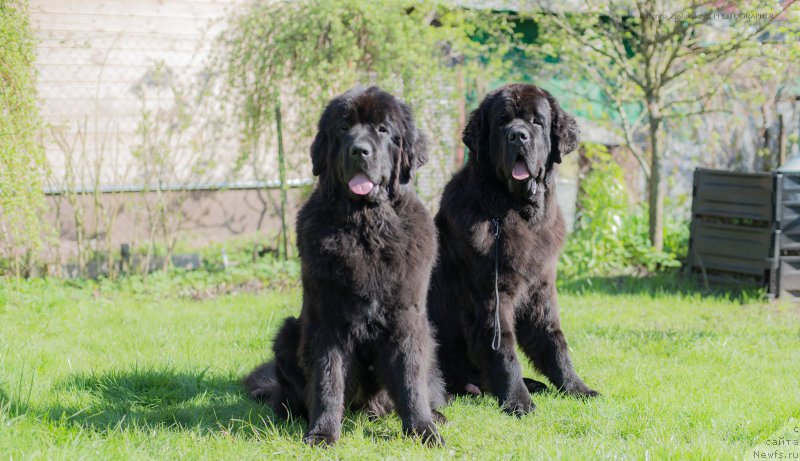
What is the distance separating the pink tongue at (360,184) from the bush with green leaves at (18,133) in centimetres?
344

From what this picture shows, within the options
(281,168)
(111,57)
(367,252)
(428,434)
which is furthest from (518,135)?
(111,57)

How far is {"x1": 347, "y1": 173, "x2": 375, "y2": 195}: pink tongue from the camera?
296cm

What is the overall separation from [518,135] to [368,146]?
0.84 m

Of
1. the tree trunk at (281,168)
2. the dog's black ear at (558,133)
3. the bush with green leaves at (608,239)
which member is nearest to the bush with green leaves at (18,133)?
the tree trunk at (281,168)

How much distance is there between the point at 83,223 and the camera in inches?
252

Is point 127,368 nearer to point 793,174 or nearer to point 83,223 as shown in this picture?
point 83,223

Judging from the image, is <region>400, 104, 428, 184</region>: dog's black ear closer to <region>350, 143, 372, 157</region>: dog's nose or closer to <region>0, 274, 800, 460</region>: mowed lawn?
<region>350, 143, 372, 157</region>: dog's nose

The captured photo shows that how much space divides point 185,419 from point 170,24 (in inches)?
213

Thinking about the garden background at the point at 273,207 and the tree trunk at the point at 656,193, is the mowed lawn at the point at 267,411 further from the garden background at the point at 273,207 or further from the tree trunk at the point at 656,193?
the tree trunk at the point at 656,193

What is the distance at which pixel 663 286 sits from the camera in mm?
6656

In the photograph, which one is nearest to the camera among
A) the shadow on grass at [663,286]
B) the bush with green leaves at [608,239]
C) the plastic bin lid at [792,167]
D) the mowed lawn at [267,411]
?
the mowed lawn at [267,411]

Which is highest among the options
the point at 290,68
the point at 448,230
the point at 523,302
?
the point at 290,68

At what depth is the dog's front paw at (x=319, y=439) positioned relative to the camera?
292cm

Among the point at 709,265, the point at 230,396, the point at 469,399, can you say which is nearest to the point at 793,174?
the point at 709,265
